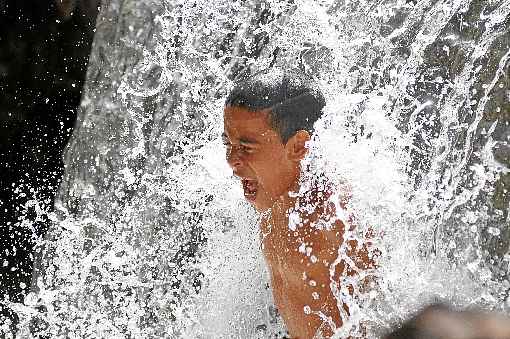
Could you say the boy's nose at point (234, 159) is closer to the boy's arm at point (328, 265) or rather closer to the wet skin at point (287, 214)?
the wet skin at point (287, 214)

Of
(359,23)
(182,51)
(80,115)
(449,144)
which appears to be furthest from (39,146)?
(449,144)

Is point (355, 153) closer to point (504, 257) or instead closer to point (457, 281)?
point (457, 281)

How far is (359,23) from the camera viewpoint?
145 inches

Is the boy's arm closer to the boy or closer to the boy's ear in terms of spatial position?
the boy

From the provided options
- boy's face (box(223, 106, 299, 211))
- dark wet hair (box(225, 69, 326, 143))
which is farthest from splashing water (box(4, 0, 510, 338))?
boy's face (box(223, 106, 299, 211))

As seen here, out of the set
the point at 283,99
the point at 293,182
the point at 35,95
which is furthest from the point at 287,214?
the point at 35,95

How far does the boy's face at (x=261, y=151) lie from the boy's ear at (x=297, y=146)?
10mm

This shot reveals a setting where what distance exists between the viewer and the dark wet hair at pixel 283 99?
2.45 metres

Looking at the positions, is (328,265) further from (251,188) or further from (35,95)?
(35,95)

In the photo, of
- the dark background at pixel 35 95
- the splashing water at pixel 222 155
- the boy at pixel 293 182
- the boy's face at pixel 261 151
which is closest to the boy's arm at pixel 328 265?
the boy at pixel 293 182

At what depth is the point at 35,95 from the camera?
477 cm

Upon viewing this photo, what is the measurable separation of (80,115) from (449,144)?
2086 millimetres

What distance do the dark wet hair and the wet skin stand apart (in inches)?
0.9

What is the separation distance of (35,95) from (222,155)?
197 cm
